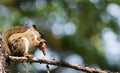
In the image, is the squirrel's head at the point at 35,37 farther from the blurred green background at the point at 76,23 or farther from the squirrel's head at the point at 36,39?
the blurred green background at the point at 76,23

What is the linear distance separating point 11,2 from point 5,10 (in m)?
0.33

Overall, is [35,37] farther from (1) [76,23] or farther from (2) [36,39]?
(1) [76,23]

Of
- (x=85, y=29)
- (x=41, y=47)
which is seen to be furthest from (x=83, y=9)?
(x=41, y=47)

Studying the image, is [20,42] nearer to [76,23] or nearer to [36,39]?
[36,39]

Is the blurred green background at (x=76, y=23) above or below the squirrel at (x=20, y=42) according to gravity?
above

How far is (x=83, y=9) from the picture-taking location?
9258 mm

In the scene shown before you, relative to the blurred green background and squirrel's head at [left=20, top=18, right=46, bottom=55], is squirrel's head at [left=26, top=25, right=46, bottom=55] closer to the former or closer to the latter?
squirrel's head at [left=20, top=18, right=46, bottom=55]

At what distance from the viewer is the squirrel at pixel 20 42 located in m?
2.86

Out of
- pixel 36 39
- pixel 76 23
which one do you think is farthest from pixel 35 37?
pixel 76 23

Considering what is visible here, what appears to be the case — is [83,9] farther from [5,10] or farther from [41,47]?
[41,47]

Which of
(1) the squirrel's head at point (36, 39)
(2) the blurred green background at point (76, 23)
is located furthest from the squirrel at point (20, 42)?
(2) the blurred green background at point (76, 23)

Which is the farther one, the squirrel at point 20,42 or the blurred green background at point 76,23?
the blurred green background at point 76,23

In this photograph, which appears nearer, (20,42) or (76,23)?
(20,42)

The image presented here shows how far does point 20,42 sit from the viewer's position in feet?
9.48
